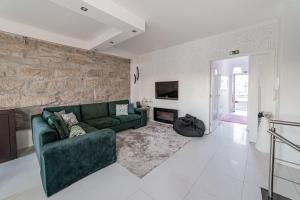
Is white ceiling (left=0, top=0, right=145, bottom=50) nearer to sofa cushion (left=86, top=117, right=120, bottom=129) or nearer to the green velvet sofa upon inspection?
the green velvet sofa

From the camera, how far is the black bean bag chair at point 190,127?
3586 millimetres

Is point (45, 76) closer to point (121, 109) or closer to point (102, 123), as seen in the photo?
point (102, 123)

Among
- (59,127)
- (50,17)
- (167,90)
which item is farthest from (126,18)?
(167,90)

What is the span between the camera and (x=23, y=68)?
9.85 ft

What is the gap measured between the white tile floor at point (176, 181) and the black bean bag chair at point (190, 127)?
2.91 feet

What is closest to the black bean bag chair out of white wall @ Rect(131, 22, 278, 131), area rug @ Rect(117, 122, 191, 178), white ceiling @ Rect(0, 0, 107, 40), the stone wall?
area rug @ Rect(117, 122, 191, 178)

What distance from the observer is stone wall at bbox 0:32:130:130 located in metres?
2.85

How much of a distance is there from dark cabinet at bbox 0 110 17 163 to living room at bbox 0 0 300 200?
0.05ft

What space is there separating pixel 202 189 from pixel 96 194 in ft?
4.48

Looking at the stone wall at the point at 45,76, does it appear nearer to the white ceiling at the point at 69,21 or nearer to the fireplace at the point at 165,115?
the white ceiling at the point at 69,21

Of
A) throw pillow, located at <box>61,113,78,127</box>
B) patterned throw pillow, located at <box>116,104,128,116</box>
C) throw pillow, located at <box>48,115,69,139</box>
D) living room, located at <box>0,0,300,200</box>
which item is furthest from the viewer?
patterned throw pillow, located at <box>116,104,128,116</box>

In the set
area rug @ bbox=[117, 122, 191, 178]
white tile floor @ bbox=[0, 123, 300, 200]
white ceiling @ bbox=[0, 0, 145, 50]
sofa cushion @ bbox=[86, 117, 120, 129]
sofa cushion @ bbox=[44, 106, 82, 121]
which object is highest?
white ceiling @ bbox=[0, 0, 145, 50]

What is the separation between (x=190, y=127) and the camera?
149 inches

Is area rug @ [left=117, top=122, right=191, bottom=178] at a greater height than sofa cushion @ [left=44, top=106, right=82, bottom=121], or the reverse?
sofa cushion @ [left=44, top=106, right=82, bottom=121]
